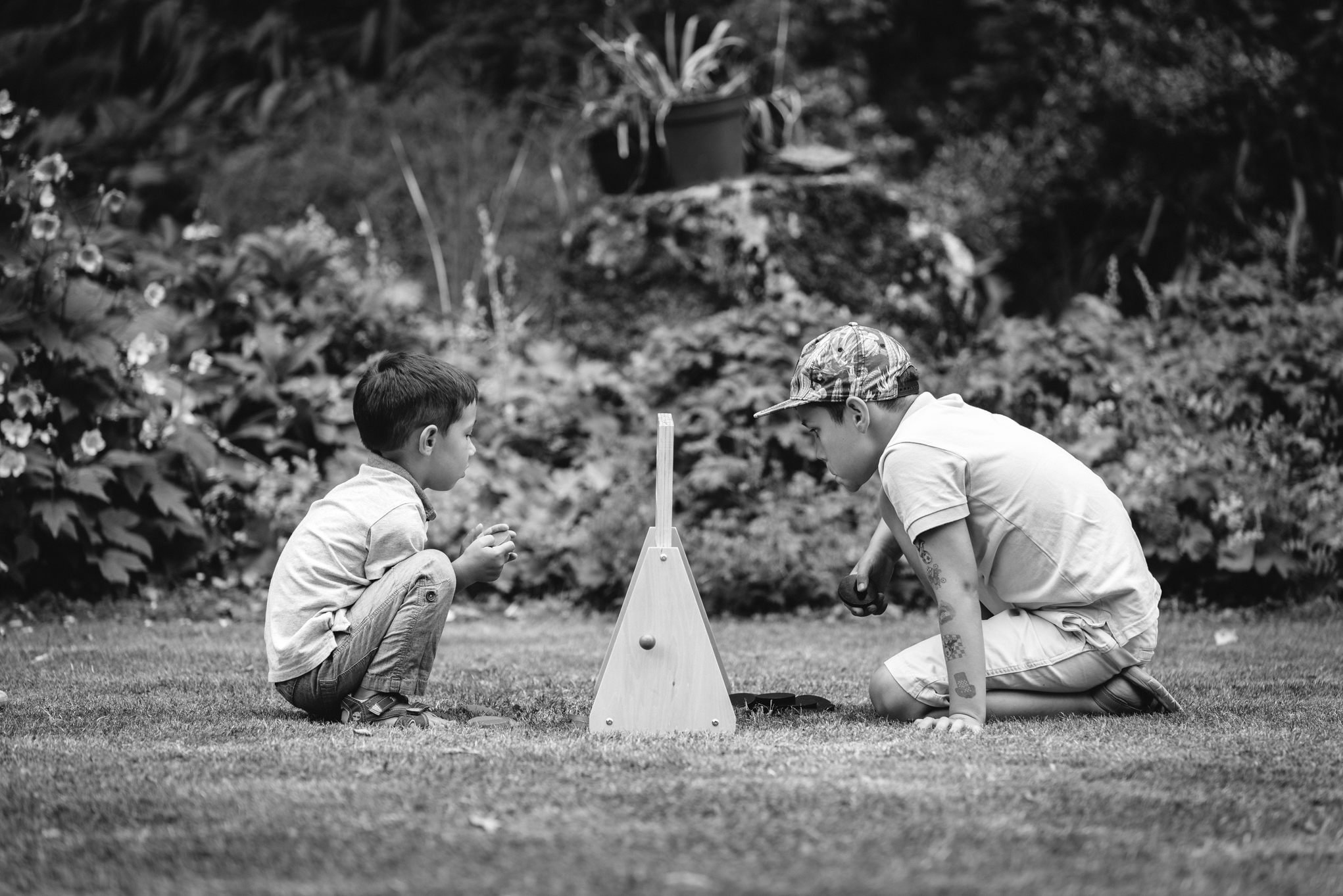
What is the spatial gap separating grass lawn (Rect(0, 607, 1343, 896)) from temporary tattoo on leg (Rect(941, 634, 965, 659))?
186mm

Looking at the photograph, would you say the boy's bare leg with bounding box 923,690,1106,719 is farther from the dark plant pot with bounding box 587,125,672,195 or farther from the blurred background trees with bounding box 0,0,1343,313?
the blurred background trees with bounding box 0,0,1343,313

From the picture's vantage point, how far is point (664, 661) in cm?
314

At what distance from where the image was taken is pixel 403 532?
10.8 feet

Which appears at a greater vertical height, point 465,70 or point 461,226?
point 465,70

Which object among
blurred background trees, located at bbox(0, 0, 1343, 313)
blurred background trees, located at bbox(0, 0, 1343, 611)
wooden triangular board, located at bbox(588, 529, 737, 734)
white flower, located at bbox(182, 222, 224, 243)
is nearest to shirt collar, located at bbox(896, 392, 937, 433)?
wooden triangular board, located at bbox(588, 529, 737, 734)

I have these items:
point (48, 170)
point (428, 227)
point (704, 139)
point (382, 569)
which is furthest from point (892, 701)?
point (428, 227)

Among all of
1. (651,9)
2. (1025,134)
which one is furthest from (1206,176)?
(651,9)

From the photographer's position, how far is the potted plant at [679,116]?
26.6 ft

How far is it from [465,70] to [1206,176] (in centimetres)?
612

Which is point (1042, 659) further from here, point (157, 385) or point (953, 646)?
point (157, 385)

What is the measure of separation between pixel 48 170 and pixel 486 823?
14.3ft

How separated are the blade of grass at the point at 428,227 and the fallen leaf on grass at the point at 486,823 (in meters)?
7.16

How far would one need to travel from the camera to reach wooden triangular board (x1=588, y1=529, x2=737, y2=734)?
3.11 metres

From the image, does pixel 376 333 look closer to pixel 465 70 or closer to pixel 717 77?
pixel 717 77
